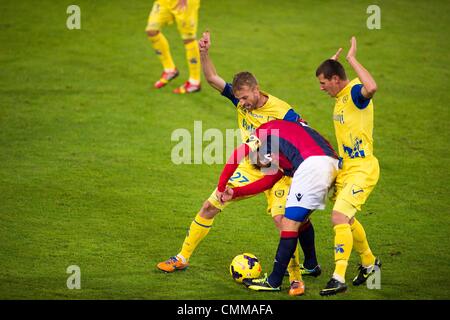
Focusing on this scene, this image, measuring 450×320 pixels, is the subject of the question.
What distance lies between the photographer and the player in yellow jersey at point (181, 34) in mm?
12594

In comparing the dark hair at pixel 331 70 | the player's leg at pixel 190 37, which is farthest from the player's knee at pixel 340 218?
the player's leg at pixel 190 37

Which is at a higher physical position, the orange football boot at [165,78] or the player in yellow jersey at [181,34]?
the player in yellow jersey at [181,34]

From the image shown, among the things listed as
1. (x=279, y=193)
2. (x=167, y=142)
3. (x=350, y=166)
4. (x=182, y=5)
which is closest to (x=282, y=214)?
(x=279, y=193)

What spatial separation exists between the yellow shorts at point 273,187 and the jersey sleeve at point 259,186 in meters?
0.04

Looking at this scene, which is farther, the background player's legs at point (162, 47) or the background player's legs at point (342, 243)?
the background player's legs at point (162, 47)

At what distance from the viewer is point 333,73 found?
6.93 meters

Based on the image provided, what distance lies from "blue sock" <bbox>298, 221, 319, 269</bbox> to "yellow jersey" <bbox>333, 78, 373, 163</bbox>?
796 millimetres

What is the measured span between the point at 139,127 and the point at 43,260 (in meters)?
4.25

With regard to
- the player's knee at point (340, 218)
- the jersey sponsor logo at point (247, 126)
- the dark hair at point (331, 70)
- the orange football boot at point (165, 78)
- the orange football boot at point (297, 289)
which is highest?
the orange football boot at point (165, 78)

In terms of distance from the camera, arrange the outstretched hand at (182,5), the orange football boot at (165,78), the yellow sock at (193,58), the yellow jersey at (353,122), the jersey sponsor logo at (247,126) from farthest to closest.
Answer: the orange football boot at (165,78) → the yellow sock at (193,58) → the outstretched hand at (182,5) → the jersey sponsor logo at (247,126) → the yellow jersey at (353,122)

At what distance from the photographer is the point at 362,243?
7023 mm

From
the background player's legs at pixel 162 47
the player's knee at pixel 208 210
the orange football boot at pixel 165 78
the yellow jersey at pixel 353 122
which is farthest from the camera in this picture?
the orange football boot at pixel 165 78

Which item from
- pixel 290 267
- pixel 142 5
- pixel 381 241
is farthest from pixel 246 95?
pixel 142 5

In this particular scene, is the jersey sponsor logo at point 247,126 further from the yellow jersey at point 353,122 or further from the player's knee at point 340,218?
the player's knee at point 340,218
